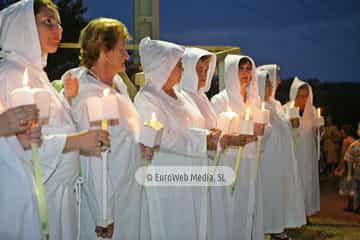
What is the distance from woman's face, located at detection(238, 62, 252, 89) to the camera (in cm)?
599

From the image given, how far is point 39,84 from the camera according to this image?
3.29 meters

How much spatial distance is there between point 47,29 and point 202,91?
231cm

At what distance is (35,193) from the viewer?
301cm

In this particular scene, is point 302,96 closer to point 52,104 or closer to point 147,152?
point 147,152

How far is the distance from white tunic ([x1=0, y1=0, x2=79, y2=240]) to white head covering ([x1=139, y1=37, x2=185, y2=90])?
1284 millimetres

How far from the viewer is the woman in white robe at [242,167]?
5.33 metres

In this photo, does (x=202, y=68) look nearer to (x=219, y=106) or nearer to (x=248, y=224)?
(x=219, y=106)

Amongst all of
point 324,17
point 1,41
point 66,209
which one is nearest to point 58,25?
point 1,41

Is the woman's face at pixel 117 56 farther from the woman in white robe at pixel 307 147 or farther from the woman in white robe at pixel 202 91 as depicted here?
the woman in white robe at pixel 307 147

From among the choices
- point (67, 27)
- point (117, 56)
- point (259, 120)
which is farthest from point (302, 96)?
point (67, 27)

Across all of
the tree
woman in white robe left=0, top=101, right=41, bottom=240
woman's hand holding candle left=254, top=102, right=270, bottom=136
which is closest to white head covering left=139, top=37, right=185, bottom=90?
woman's hand holding candle left=254, top=102, right=270, bottom=136

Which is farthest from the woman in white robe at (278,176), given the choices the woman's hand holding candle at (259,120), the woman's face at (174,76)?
the woman's face at (174,76)

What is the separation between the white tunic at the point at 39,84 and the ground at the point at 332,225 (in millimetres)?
4452

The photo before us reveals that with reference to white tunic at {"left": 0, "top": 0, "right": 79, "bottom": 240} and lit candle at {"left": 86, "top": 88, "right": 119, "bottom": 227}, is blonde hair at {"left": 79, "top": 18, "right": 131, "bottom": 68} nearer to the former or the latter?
white tunic at {"left": 0, "top": 0, "right": 79, "bottom": 240}
